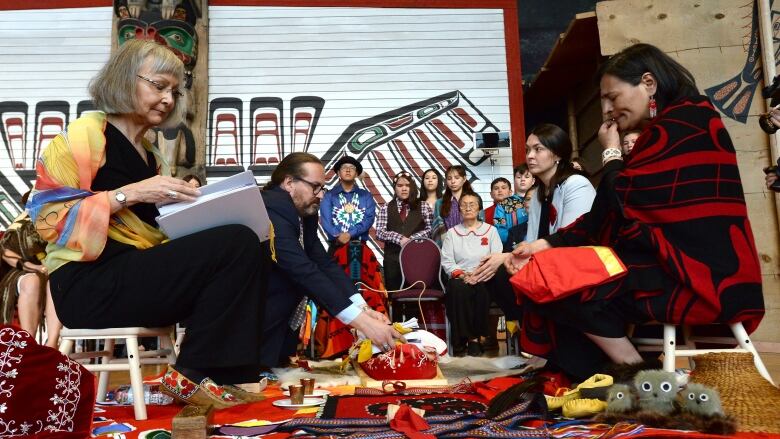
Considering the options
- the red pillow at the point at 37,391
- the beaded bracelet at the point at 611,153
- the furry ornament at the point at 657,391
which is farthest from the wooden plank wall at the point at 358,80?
the red pillow at the point at 37,391

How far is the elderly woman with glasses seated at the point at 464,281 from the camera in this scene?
4496mm

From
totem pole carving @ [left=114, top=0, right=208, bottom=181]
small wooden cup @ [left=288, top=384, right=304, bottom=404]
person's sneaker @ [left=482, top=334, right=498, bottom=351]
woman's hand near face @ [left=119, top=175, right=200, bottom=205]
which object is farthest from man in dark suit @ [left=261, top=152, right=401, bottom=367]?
totem pole carving @ [left=114, top=0, right=208, bottom=181]

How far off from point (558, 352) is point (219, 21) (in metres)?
6.69

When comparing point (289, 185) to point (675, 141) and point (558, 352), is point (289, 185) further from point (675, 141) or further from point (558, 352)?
point (675, 141)

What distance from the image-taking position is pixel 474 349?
15.5ft

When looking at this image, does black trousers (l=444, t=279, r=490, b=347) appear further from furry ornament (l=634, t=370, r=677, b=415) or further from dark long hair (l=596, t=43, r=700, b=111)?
furry ornament (l=634, t=370, r=677, b=415)

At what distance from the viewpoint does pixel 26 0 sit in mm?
7609

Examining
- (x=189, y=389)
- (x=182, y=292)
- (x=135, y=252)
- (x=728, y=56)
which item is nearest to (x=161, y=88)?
(x=135, y=252)

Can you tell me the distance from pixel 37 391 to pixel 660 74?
2119mm

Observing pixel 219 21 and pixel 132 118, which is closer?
pixel 132 118

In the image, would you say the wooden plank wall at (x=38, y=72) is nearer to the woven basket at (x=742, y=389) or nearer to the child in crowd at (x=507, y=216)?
the child in crowd at (x=507, y=216)

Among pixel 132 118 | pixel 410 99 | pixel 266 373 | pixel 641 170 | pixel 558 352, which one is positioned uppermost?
pixel 410 99

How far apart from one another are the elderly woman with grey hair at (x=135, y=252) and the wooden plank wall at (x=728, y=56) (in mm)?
4143

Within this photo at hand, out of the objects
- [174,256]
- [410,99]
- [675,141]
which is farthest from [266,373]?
[410,99]
